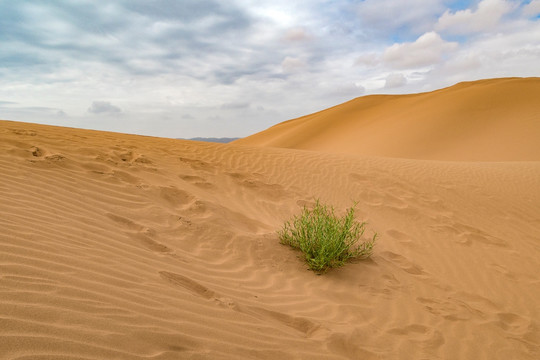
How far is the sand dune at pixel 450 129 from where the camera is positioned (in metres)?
18.3

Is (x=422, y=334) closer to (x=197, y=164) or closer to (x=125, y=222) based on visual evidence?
(x=125, y=222)

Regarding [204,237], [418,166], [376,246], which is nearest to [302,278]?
[204,237]

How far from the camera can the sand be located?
2.03 metres

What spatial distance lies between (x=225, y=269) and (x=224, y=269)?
0.04ft

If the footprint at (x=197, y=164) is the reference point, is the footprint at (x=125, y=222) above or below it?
below

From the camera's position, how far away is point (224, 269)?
11.6 ft

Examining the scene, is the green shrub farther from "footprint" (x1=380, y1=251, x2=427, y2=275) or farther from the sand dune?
the sand dune

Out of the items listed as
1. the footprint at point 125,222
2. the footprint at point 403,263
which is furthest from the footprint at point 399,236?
the footprint at point 125,222

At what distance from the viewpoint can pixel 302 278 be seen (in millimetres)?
3709

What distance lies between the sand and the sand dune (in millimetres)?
12622

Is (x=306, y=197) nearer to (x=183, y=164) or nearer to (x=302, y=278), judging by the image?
(x=183, y=164)

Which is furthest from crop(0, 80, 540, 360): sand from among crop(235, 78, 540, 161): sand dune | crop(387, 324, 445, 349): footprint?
crop(235, 78, 540, 161): sand dune

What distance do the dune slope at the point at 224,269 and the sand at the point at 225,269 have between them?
0.02 m

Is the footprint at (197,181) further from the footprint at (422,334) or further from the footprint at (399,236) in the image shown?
the footprint at (422,334)
